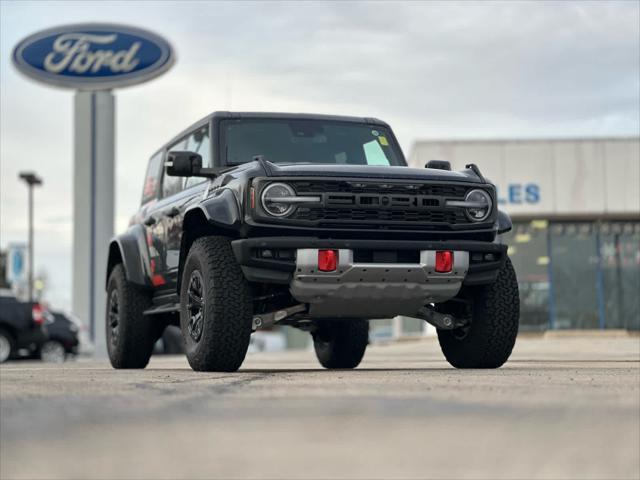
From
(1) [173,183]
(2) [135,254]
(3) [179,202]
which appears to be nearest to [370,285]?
(3) [179,202]

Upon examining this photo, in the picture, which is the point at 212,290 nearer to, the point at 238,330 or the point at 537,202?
the point at 238,330

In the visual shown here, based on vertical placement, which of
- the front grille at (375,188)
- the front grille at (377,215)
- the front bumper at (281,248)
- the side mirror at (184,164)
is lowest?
the front bumper at (281,248)

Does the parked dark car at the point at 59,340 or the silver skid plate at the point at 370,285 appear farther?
the parked dark car at the point at 59,340

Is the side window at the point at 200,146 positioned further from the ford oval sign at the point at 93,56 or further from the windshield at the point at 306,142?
the ford oval sign at the point at 93,56

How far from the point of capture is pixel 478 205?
7.02 metres

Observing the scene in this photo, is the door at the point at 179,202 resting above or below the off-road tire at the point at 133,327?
above

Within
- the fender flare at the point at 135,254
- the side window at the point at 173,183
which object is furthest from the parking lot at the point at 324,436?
the fender flare at the point at 135,254

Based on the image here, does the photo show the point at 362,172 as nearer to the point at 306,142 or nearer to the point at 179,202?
the point at 306,142

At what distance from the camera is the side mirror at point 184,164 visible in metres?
7.27

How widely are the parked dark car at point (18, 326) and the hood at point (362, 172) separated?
676 inches

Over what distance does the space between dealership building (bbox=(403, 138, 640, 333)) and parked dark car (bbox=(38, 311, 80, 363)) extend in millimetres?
10069

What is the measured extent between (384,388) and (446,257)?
2480 mm

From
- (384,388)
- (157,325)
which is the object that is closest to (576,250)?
(157,325)

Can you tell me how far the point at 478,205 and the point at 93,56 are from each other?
34.8 m
